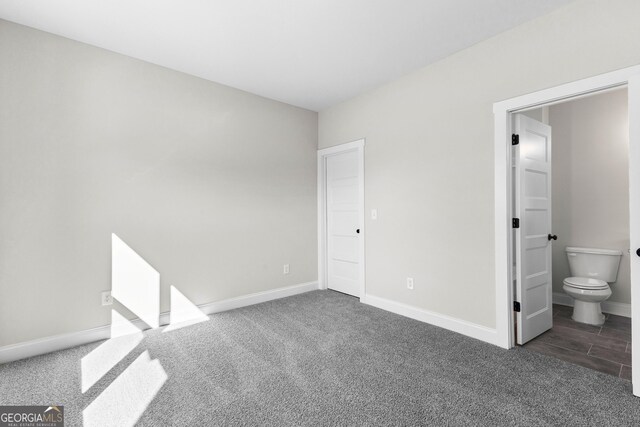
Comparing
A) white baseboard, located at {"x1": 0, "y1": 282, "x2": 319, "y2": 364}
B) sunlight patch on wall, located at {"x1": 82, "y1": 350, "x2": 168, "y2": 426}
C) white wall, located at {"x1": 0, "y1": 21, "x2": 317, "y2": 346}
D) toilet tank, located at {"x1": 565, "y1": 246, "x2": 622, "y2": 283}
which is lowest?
sunlight patch on wall, located at {"x1": 82, "y1": 350, "x2": 168, "y2": 426}

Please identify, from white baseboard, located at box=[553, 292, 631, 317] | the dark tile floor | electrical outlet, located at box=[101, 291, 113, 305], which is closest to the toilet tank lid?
white baseboard, located at box=[553, 292, 631, 317]

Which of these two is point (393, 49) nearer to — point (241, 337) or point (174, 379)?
point (241, 337)

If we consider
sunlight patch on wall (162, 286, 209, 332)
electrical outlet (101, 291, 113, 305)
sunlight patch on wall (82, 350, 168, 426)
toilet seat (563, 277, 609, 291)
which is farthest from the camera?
sunlight patch on wall (162, 286, 209, 332)

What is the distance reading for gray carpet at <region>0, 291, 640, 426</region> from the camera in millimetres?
1719

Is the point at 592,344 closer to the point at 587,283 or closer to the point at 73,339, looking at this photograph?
the point at 587,283

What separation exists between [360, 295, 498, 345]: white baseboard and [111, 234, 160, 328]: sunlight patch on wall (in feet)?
7.81

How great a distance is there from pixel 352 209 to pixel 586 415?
294 centimetres

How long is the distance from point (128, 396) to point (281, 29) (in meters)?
2.90

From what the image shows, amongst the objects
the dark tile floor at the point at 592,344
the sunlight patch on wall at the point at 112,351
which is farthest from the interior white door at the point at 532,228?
the sunlight patch on wall at the point at 112,351

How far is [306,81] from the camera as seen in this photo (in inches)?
138

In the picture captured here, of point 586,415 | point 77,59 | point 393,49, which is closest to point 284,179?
point 393,49

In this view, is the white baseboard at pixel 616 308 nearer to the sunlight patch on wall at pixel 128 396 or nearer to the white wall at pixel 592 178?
the white wall at pixel 592 178

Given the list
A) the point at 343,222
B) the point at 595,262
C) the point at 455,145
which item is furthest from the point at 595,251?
the point at 343,222

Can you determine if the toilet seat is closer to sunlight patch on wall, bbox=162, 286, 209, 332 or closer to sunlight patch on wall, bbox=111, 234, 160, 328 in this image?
sunlight patch on wall, bbox=162, 286, 209, 332
